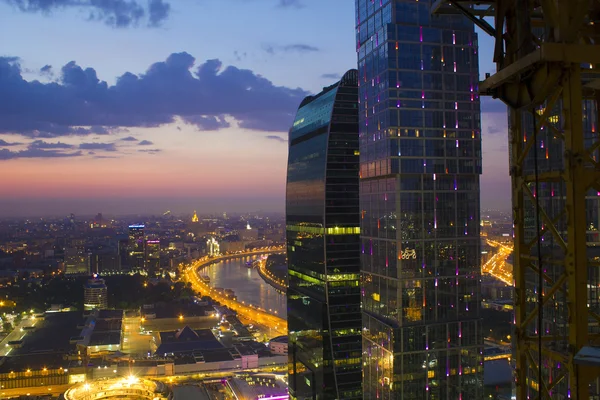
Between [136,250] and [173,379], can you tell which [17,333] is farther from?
[136,250]

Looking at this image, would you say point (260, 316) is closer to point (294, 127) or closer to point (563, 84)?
point (294, 127)

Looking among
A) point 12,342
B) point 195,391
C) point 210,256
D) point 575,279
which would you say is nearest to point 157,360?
point 195,391

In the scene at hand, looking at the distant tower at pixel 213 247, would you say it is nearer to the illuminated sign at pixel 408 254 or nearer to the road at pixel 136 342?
the road at pixel 136 342

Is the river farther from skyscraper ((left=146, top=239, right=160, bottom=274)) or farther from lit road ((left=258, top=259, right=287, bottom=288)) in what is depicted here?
skyscraper ((left=146, top=239, right=160, bottom=274))

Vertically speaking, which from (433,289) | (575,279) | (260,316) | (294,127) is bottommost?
(260,316)

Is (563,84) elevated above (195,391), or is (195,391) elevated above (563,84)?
(563,84)

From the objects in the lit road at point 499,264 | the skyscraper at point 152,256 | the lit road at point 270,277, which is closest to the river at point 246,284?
the lit road at point 270,277
